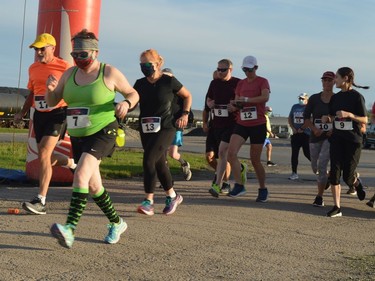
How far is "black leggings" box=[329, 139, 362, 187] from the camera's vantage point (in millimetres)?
9289

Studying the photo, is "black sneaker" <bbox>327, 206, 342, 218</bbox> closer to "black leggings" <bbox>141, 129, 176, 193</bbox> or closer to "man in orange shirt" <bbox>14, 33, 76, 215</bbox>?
"black leggings" <bbox>141, 129, 176, 193</bbox>

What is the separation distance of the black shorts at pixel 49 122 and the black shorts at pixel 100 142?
1.81m

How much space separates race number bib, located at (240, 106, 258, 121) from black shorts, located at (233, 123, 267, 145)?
139 mm

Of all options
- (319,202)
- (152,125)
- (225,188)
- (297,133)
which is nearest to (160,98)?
(152,125)

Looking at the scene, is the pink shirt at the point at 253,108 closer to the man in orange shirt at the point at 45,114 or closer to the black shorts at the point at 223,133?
the black shorts at the point at 223,133

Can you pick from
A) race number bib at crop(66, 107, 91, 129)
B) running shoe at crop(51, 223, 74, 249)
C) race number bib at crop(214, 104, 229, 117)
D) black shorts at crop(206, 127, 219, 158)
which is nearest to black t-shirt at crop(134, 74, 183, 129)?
race number bib at crop(66, 107, 91, 129)

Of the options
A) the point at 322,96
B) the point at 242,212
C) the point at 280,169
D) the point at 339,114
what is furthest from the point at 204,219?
the point at 280,169

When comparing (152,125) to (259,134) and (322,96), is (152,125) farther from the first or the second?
(322,96)

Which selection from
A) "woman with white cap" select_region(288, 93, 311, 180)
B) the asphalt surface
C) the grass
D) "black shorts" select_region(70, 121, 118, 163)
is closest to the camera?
the asphalt surface

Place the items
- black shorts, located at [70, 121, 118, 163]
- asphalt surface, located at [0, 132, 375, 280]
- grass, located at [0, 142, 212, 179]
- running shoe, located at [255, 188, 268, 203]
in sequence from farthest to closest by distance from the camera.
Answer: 1. grass, located at [0, 142, 212, 179]
2. running shoe, located at [255, 188, 268, 203]
3. black shorts, located at [70, 121, 118, 163]
4. asphalt surface, located at [0, 132, 375, 280]

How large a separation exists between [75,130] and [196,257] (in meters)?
1.66

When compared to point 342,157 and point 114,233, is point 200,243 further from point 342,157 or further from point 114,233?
point 342,157

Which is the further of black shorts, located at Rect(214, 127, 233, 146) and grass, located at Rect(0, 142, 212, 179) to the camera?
grass, located at Rect(0, 142, 212, 179)

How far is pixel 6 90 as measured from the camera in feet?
173
